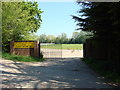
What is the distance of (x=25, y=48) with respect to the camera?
17562 mm

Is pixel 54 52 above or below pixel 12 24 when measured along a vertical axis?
below

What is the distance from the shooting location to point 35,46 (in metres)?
17.8

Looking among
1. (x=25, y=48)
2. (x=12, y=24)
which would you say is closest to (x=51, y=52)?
(x=25, y=48)

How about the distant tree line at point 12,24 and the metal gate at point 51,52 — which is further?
the metal gate at point 51,52

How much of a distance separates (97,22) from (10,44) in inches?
439

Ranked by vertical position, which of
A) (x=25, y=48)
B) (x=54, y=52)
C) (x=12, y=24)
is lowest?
(x=54, y=52)

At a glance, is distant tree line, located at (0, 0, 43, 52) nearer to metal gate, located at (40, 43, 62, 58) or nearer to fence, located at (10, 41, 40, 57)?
fence, located at (10, 41, 40, 57)

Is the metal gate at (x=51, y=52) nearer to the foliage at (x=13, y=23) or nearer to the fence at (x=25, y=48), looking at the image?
the fence at (x=25, y=48)

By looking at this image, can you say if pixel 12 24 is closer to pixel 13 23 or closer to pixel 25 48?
pixel 13 23

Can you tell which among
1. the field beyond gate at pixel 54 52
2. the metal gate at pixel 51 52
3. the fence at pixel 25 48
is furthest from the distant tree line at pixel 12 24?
the metal gate at pixel 51 52

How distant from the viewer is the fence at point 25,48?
1741 cm

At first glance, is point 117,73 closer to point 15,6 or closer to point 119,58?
point 119,58

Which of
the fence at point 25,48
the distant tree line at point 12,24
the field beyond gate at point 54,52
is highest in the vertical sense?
the distant tree line at point 12,24

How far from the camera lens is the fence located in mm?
17406
